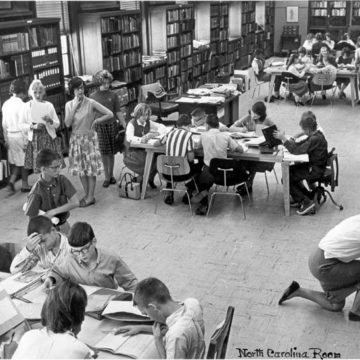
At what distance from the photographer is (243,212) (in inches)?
255

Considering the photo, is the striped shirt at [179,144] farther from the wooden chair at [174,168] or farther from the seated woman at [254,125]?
the seated woman at [254,125]

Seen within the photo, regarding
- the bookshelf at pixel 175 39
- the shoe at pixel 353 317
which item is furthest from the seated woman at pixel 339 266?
the bookshelf at pixel 175 39

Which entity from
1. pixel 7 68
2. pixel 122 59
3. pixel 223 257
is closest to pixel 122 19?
pixel 122 59

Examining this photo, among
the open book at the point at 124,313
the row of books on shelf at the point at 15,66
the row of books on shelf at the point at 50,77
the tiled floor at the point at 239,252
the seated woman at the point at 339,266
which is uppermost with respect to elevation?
the row of books on shelf at the point at 15,66

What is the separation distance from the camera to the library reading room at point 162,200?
9.57ft

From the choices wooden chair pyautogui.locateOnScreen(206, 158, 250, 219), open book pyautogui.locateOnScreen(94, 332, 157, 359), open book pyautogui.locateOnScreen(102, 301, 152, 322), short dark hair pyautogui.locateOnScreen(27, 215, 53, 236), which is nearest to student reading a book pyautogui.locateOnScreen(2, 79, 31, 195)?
wooden chair pyautogui.locateOnScreen(206, 158, 250, 219)

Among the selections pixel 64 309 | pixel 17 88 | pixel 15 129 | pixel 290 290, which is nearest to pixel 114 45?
pixel 17 88

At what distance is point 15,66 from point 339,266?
17.4ft

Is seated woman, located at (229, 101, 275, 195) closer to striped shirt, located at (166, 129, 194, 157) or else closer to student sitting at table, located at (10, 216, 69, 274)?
striped shirt, located at (166, 129, 194, 157)

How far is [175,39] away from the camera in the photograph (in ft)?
40.0

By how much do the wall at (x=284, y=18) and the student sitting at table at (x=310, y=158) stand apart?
13695 millimetres

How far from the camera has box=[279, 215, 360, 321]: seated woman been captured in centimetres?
395

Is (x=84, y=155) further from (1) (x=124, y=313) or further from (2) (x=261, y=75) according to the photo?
(2) (x=261, y=75)

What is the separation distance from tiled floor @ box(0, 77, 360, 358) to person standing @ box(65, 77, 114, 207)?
0.49 m
